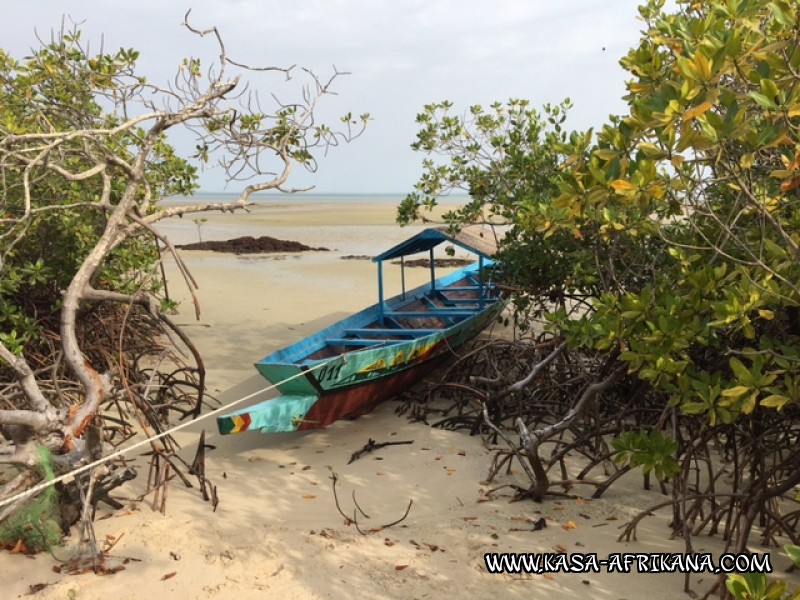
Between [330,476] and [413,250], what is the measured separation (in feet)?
13.1

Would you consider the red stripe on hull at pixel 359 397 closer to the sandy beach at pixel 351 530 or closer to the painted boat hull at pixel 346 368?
the painted boat hull at pixel 346 368

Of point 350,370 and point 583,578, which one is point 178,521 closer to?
point 350,370

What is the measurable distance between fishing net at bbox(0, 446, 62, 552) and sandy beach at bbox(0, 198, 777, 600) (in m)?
0.09

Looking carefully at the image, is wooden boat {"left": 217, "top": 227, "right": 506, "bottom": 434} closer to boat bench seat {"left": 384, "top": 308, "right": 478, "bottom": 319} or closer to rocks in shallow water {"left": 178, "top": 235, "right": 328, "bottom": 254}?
boat bench seat {"left": 384, "top": 308, "right": 478, "bottom": 319}

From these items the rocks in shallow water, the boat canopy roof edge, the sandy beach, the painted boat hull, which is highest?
the boat canopy roof edge

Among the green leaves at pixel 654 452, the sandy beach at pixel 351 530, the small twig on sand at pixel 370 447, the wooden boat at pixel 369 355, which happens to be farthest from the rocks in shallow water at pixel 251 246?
the green leaves at pixel 654 452

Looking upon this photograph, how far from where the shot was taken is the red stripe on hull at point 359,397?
18.3ft

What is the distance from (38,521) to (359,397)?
300 cm

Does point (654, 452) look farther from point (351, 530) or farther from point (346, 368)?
point (346, 368)

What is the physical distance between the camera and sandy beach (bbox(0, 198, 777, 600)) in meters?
3.44

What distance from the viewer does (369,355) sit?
5.78m

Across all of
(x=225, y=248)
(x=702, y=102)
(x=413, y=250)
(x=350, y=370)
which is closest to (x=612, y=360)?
(x=350, y=370)

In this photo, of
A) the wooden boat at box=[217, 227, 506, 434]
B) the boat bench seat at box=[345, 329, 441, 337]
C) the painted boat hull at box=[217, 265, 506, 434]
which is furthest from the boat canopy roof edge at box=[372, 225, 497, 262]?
the boat bench seat at box=[345, 329, 441, 337]

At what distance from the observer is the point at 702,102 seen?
211 centimetres
